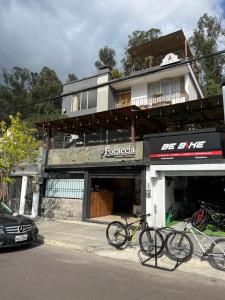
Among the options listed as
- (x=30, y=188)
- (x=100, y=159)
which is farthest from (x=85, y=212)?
(x=30, y=188)

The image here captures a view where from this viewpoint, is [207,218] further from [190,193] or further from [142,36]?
[142,36]

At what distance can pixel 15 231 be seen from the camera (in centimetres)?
823

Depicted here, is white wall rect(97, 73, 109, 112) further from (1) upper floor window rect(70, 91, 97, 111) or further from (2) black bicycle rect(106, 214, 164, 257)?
(2) black bicycle rect(106, 214, 164, 257)

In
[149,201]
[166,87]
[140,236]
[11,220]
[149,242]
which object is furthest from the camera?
[166,87]

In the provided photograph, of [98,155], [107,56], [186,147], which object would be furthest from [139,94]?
[107,56]

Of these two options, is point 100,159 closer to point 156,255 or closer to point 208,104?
point 208,104

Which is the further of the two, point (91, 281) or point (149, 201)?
point (149, 201)

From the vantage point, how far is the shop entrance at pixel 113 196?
15.8m

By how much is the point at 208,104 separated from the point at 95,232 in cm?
848

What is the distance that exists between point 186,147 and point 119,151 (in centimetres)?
355

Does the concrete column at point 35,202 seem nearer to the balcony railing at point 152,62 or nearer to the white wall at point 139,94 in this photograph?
the white wall at point 139,94

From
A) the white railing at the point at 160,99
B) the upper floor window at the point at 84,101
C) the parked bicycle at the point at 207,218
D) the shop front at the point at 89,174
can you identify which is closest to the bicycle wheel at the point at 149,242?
the parked bicycle at the point at 207,218

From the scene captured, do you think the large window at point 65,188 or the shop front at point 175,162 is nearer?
the shop front at point 175,162

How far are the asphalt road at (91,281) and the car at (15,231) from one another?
0.41 metres
